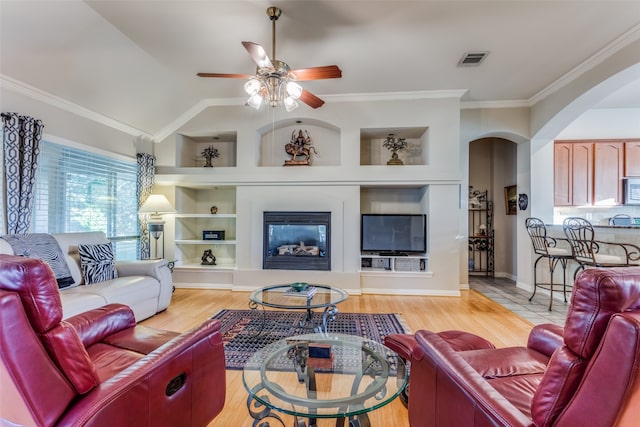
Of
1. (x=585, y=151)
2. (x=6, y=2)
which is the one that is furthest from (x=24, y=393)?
(x=585, y=151)

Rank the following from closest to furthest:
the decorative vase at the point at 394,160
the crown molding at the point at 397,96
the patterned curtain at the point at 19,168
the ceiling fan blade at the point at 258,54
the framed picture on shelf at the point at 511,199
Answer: the ceiling fan blade at the point at 258,54
the patterned curtain at the point at 19,168
the crown molding at the point at 397,96
the decorative vase at the point at 394,160
the framed picture on shelf at the point at 511,199

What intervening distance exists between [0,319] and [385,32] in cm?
333

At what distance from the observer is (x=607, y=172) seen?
4777mm

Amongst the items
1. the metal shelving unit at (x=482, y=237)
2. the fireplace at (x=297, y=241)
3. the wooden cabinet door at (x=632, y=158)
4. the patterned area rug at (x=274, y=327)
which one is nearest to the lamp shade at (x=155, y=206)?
the fireplace at (x=297, y=241)

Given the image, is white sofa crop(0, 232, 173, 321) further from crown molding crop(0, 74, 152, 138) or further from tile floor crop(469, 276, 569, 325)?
tile floor crop(469, 276, 569, 325)

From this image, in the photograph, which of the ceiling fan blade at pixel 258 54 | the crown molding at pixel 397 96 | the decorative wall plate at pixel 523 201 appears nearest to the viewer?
the ceiling fan blade at pixel 258 54

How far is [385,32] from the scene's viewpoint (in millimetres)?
2855

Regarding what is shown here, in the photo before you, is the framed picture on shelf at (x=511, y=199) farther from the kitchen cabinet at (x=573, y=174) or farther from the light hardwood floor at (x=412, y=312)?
the light hardwood floor at (x=412, y=312)

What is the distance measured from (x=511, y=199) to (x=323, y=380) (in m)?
5.27

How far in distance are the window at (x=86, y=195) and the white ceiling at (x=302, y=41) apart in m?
0.67

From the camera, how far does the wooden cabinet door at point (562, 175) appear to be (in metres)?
4.77

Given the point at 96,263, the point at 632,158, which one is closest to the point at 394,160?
the point at 96,263

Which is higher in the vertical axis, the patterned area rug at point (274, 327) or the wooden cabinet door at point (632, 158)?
the wooden cabinet door at point (632, 158)

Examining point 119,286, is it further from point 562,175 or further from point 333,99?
point 562,175
